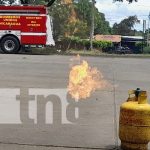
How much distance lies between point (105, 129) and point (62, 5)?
84301 mm

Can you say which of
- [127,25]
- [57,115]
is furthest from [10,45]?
[127,25]

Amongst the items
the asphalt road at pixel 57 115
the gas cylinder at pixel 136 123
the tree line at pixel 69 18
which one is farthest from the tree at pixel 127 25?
the gas cylinder at pixel 136 123

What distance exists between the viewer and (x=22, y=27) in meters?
31.3

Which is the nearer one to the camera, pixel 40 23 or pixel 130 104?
pixel 130 104

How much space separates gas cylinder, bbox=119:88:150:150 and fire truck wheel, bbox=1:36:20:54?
24.3 metres

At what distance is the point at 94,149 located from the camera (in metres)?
7.66

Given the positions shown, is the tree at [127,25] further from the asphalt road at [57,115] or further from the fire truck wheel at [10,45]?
the asphalt road at [57,115]

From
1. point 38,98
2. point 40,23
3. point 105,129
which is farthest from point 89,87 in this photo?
point 40,23

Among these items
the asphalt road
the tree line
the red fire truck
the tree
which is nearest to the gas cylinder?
the asphalt road

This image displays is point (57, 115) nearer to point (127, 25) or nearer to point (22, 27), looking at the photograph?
point (22, 27)

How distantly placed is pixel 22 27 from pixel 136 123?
2470 centimetres

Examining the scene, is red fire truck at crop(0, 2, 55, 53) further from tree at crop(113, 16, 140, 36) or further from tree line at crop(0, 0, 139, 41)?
tree at crop(113, 16, 140, 36)

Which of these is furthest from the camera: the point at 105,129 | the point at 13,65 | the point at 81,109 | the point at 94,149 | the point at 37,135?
the point at 13,65

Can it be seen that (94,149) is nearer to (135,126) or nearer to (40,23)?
(135,126)
